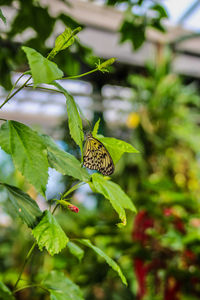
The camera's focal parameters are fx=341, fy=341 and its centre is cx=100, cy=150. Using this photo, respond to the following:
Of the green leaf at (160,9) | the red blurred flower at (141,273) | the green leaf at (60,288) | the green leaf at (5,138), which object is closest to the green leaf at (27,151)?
the green leaf at (5,138)

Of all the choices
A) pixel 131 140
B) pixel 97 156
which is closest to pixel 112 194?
pixel 97 156

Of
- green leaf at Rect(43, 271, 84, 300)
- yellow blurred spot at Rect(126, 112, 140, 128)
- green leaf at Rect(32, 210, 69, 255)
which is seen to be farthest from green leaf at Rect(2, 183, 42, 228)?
yellow blurred spot at Rect(126, 112, 140, 128)

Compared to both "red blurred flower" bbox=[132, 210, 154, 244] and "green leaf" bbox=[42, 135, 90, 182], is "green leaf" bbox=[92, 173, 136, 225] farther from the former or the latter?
"red blurred flower" bbox=[132, 210, 154, 244]

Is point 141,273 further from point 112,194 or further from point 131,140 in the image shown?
point 131,140

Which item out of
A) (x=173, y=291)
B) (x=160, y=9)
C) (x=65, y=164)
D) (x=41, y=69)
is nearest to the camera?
(x=41, y=69)

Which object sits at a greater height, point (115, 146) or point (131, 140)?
point (115, 146)

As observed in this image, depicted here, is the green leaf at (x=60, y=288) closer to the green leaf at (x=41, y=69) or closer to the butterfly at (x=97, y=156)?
the butterfly at (x=97, y=156)
